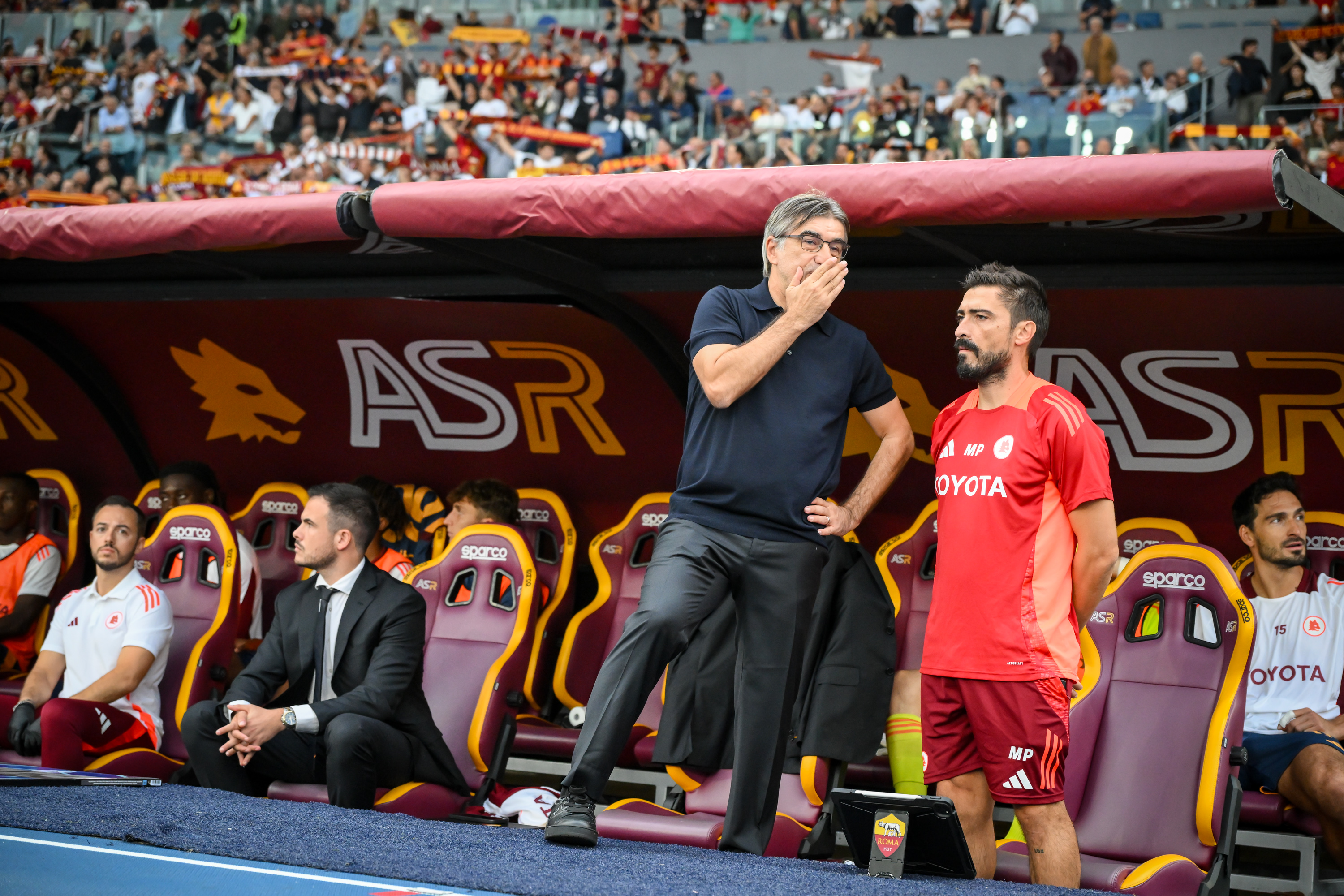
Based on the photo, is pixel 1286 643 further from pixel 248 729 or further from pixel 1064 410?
pixel 248 729

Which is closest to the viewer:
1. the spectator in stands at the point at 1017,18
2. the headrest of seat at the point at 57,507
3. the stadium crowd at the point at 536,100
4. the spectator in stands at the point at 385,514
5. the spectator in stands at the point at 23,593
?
the spectator in stands at the point at 385,514

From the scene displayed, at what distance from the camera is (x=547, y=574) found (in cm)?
576

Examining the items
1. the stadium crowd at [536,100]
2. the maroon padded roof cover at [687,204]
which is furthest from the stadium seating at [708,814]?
the stadium crowd at [536,100]

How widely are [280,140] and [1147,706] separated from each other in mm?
11960

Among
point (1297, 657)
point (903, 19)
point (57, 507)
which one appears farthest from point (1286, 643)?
point (903, 19)

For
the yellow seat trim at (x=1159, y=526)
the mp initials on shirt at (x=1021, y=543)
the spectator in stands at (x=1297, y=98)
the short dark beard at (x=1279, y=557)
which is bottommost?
the short dark beard at (x=1279, y=557)

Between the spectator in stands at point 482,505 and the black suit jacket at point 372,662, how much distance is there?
3.93 feet

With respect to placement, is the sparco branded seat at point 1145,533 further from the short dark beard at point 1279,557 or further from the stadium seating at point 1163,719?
the stadium seating at point 1163,719

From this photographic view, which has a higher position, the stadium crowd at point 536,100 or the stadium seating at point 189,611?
the stadium crowd at point 536,100

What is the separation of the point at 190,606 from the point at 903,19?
1128cm

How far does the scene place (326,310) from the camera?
6410 millimetres

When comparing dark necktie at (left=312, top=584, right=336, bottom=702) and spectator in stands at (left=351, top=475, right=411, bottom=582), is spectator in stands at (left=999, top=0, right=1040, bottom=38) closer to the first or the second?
spectator in stands at (left=351, top=475, right=411, bottom=582)

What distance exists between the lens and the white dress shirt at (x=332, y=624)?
14.2 feet

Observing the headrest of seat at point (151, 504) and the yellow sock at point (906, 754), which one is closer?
the yellow sock at point (906, 754)
